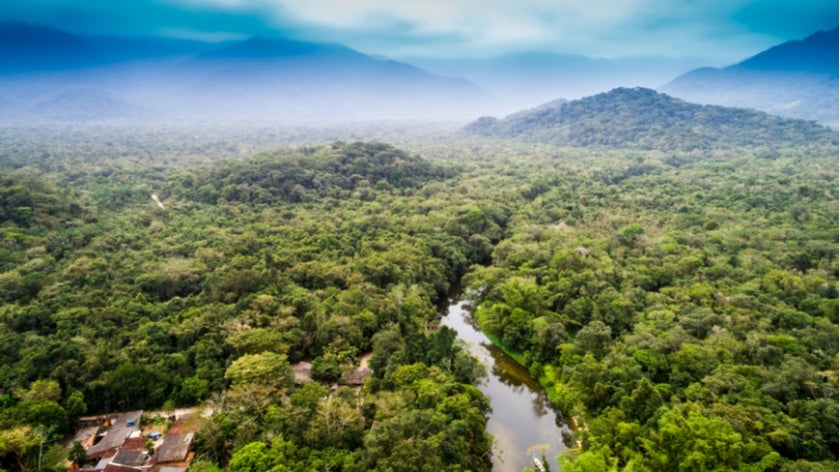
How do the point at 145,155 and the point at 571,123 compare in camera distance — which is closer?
the point at 145,155

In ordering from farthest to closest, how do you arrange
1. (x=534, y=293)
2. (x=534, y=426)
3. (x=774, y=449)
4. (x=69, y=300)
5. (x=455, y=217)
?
(x=455, y=217), (x=534, y=293), (x=69, y=300), (x=534, y=426), (x=774, y=449)

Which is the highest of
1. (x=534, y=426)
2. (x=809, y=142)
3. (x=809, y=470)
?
(x=809, y=142)

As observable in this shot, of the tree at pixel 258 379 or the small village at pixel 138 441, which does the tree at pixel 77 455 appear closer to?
the small village at pixel 138 441

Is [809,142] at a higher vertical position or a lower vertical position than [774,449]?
higher

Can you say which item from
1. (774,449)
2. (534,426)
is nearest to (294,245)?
(534,426)

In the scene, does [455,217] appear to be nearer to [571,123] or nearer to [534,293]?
[534,293]

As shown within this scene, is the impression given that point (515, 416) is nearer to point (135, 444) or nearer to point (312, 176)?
point (135, 444)

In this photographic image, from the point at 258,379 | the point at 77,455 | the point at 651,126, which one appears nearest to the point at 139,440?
the point at 77,455

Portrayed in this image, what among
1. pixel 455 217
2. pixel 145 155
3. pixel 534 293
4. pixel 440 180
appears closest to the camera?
pixel 534 293
